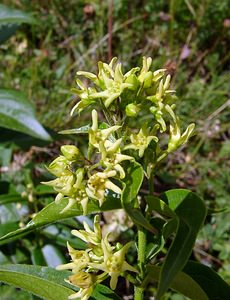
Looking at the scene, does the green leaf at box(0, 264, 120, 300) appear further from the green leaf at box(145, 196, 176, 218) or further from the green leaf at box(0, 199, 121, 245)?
the green leaf at box(145, 196, 176, 218)

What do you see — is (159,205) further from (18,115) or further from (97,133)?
(18,115)

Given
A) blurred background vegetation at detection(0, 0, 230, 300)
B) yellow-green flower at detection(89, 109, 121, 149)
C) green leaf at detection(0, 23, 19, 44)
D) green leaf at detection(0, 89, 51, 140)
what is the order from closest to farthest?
1. yellow-green flower at detection(89, 109, 121, 149)
2. green leaf at detection(0, 89, 51, 140)
3. green leaf at detection(0, 23, 19, 44)
4. blurred background vegetation at detection(0, 0, 230, 300)

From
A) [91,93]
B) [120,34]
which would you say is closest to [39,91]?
[120,34]

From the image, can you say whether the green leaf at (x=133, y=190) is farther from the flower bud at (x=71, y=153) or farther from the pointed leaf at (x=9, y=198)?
the pointed leaf at (x=9, y=198)

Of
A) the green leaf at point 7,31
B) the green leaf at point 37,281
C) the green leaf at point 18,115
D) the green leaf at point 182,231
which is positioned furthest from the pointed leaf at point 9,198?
the green leaf at point 182,231

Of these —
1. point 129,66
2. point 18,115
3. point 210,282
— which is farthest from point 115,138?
point 129,66

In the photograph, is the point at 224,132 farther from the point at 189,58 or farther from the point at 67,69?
the point at 67,69

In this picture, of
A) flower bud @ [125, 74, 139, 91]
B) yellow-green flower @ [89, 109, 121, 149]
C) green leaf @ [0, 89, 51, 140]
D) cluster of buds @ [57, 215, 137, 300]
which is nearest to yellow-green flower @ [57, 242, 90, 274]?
cluster of buds @ [57, 215, 137, 300]
